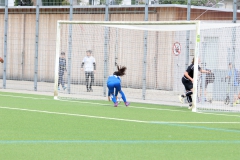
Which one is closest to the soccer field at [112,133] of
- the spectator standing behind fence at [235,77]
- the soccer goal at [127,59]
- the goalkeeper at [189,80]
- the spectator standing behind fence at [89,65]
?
the goalkeeper at [189,80]

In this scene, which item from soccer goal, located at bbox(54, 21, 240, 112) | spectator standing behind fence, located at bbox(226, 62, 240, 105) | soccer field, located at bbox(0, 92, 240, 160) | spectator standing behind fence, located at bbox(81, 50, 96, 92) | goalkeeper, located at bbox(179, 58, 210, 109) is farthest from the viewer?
spectator standing behind fence, located at bbox(81, 50, 96, 92)

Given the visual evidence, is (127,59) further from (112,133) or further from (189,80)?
(112,133)

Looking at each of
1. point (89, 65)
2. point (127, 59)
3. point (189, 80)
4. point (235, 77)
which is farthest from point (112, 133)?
point (127, 59)

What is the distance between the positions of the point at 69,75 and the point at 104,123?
11.0 m

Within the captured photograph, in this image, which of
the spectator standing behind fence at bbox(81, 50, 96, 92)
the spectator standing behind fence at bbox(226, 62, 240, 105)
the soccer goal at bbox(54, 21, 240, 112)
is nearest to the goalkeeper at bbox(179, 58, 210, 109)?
the soccer goal at bbox(54, 21, 240, 112)

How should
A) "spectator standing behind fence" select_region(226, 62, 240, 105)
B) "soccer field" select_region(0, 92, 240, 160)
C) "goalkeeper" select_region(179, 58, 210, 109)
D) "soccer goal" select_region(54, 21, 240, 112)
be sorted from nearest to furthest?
1. "soccer field" select_region(0, 92, 240, 160)
2. "goalkeeper" select_region(179, 58, 210, 109)
3. "spectator standing behind fence" select_region(226, 62, 240, 105)
4. "soccer goal" select_region(54, 21, 240, 112)

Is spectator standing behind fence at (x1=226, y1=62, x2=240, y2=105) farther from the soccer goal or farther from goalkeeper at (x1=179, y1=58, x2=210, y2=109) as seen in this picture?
goalkeeper at (x1=179, y1=58, x2=210, y2=109)

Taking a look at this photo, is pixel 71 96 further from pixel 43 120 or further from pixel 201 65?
pixel 43 120

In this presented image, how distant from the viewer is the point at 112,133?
12.9 m

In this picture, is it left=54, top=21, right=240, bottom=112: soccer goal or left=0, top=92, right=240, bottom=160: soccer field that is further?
left=54, top=21, right=240, bottom=112: soccer goal

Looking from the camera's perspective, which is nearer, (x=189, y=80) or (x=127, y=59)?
(x=189, y=80)

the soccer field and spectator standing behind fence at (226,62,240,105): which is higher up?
spectator standing behind fence at (226,62,240,105)

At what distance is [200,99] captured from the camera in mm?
20594

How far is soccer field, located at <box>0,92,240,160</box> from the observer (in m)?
10.3
